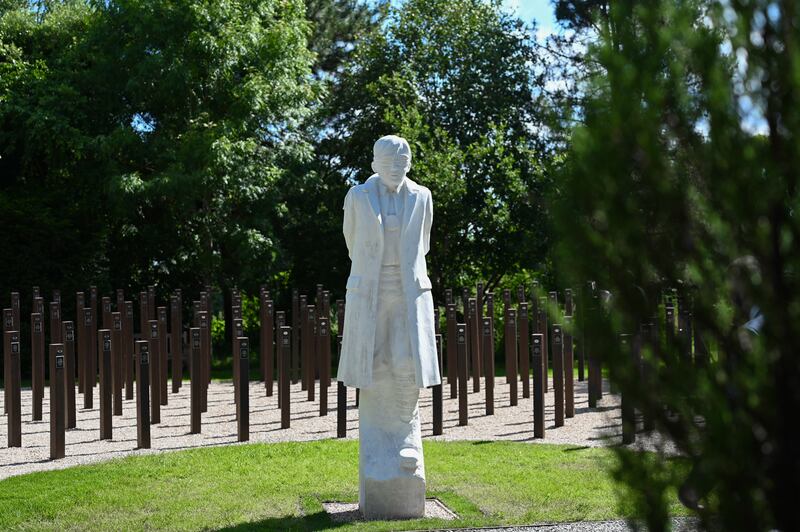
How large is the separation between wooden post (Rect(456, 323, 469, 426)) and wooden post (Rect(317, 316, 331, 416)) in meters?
1.58

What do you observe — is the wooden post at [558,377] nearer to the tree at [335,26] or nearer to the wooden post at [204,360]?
the wooden post at [204,360]

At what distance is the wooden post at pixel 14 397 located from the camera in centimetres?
1060

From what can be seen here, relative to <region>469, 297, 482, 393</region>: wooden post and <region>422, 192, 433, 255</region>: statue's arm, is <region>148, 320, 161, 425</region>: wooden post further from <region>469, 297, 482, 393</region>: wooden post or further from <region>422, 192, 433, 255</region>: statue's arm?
<region>422, 192, 433, 255</region>: statue's arm

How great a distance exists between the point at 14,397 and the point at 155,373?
202cm

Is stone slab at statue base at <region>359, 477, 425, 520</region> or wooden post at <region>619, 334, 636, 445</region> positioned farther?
stone slab at statue base at <region>359, 477, 425, 520</region>

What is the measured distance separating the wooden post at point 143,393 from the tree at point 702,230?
7.86 meters

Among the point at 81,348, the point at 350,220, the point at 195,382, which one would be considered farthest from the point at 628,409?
the point at 81,348

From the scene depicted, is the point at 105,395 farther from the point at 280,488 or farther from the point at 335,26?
the point at 335,26

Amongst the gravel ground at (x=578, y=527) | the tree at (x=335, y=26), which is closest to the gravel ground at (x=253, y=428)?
the gravel ground at (x=578, y=527)

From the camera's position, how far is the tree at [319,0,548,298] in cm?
1942

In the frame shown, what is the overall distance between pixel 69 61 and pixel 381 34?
6.01 metres

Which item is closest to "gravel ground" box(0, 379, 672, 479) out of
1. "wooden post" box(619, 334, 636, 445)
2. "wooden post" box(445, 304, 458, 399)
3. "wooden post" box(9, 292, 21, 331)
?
"wooden post" box(445, 304, 458, 399)

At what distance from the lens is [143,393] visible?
32.9 feet

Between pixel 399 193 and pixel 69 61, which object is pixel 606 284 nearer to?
pixel 399 193
